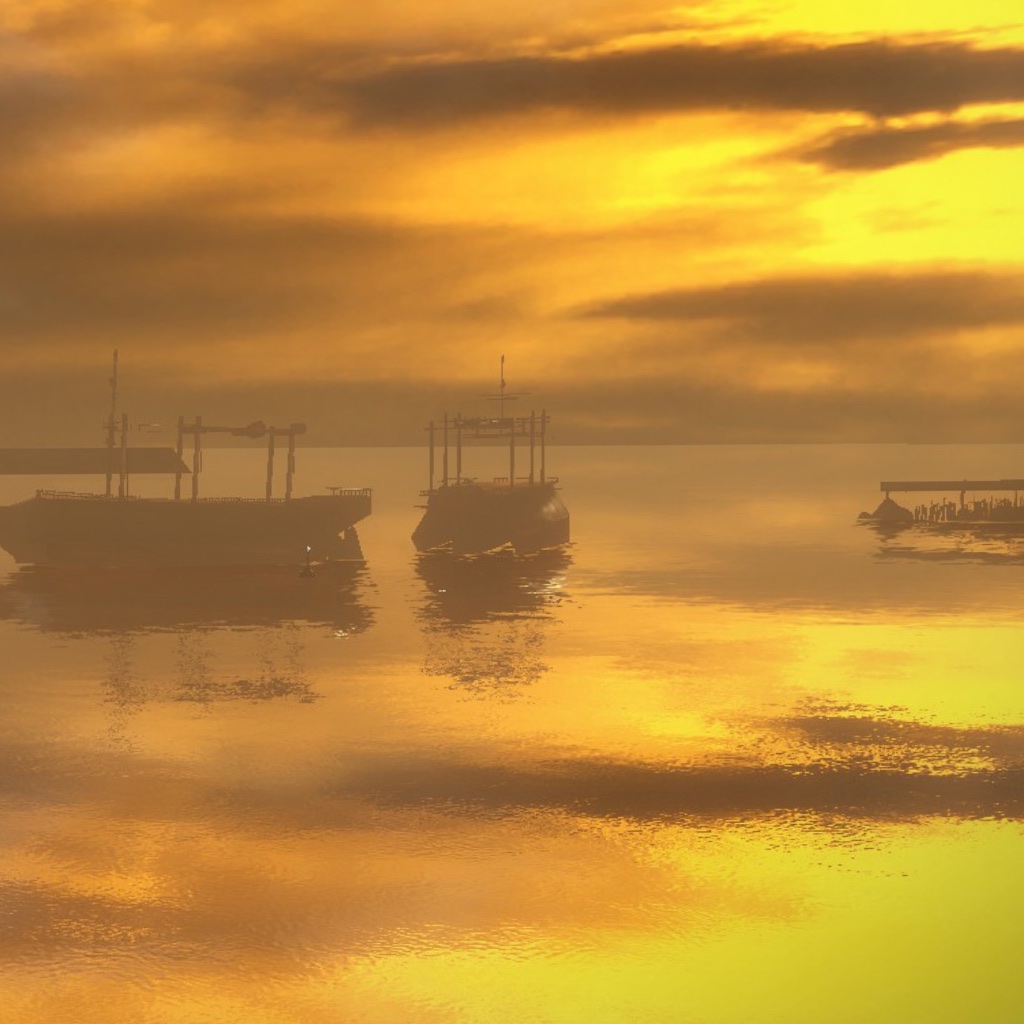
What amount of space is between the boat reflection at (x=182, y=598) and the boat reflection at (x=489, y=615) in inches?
178

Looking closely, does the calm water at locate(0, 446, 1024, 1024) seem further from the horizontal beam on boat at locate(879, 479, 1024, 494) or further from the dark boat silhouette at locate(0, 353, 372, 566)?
the horizontal beam on boat at locate(879, 479, 1024, 494)

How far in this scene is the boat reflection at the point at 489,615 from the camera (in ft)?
165

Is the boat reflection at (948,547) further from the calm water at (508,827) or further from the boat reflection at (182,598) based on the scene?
the calm water at (508,827)

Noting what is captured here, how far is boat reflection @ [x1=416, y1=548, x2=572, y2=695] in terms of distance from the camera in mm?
50406

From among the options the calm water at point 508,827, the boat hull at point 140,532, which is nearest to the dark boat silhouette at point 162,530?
the boat hull at point 140,532

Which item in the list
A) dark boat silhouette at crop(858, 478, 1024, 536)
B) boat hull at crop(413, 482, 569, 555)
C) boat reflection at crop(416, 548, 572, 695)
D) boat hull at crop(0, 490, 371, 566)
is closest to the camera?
boat reflection at crop(416, 548, 572, 695)

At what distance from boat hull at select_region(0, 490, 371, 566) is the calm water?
143 feet

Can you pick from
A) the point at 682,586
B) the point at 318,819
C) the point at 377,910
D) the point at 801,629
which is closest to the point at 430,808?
the point at 318,819

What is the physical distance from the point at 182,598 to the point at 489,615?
19892 millimetres

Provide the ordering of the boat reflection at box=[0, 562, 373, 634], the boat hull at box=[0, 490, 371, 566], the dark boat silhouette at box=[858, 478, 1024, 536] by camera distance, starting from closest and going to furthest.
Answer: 1. the boat reflection at box=[0, 562, 373, 634]
2. the boat hull at box=[0, 490, 371, 566]
3. the dark boat silhouette at box=[858, 478, 1024, 536]

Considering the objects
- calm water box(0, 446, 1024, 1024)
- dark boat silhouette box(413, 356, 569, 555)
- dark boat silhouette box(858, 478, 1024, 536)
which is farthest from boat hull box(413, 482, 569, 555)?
calm water box(0, 446, 1024, 1024)

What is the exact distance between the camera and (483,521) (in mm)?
119938

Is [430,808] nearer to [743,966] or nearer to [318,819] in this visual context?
[318,819]

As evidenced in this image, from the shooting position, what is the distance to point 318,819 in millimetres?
28094
